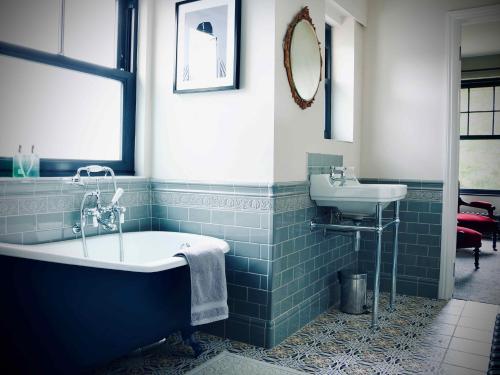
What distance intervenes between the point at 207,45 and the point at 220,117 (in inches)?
19.0

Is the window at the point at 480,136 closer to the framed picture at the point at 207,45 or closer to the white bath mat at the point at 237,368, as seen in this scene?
the framed picture at the point at 207,45

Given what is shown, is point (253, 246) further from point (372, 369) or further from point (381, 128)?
point (381, 128)

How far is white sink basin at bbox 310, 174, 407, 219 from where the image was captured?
9.84 ft

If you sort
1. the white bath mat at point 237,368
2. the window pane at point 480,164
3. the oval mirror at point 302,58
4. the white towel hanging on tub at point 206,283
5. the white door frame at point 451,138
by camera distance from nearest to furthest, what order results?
1. the white towel hanging on tub at point 206,283
2. the white bath mat at point 237,368
3. the oval mirror at point 302,58
4. the white door frame at point 451,138
5. the window pane at point 480,164

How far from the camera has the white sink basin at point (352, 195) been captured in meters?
3.00

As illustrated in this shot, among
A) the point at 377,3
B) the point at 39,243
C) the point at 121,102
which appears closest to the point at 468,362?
the point at 39,243

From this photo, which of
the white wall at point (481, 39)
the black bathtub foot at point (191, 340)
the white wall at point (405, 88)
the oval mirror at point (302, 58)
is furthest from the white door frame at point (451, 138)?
the black bathtub foot at point (191, 340)

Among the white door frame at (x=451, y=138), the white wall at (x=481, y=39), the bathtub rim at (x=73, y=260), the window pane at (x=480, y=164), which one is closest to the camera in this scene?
the bathtub rim at (x=73, y=260)

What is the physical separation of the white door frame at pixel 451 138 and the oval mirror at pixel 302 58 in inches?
48.8

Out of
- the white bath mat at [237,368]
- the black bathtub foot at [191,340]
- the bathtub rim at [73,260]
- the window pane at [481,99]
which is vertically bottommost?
the white bath mat at [237,368]

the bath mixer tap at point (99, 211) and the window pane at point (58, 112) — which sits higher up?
the window pane at point (58, 112)

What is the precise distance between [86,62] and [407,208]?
2.84m

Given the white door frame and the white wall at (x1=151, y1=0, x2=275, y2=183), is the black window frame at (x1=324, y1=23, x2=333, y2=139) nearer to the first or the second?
the white door frame

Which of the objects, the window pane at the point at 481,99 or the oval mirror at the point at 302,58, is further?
the window pane at the point at 481,99
